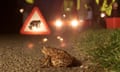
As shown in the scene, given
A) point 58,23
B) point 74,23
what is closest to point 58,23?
point 58,23

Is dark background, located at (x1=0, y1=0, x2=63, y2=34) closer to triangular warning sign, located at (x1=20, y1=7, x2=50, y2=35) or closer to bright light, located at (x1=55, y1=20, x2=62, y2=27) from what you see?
A: bright light, located at (x1=55, y1=20, x2=62, y2=27)

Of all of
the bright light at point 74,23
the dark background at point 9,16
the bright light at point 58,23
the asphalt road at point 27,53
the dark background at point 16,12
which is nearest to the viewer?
the asphalt road at point 27,53

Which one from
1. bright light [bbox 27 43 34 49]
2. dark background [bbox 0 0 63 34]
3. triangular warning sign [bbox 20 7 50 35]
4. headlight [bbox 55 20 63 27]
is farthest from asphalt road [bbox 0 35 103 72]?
dark background [bbox 0 0 63 34]

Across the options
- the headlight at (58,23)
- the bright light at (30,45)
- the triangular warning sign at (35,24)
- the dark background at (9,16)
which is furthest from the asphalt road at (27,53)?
the dark background at (9,16)

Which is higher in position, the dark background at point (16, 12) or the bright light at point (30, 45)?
the dark background at point (16, 12)

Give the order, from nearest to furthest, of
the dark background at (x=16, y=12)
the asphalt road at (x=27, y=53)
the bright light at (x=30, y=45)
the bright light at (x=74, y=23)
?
the asphalt road at (x=27, y=53) → the bright light at (x=30, y=45) → the dark background at (x=16, y=12) → the bright light at (x=74, y=23)

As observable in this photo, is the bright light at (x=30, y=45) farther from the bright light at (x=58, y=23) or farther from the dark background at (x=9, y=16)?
the dark background at (x=9, y=16)

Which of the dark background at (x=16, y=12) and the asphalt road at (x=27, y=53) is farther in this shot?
the dark background at (x=16, y=12)

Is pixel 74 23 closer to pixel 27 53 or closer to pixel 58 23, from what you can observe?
pixel 58 23
